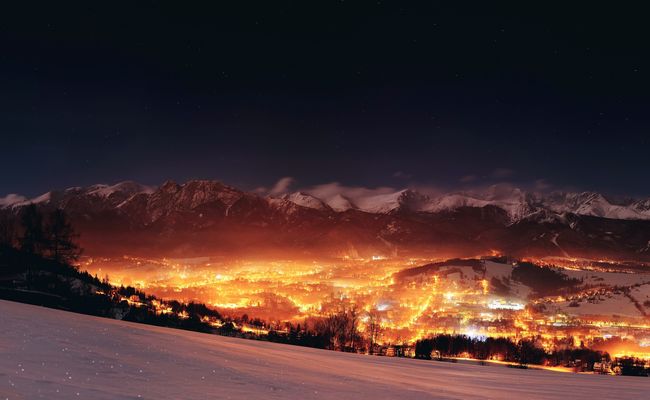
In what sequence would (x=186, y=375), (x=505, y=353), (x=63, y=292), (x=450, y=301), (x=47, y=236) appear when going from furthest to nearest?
(x=450, y=301) < (x=47, y=236) < (x=505, y=353) < (x=63, y=292) < (x=186, y=375)

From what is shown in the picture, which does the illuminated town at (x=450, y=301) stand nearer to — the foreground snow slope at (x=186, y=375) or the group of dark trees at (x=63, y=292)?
the group of dark trees at (x=63, y=292)

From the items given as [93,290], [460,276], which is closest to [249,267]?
[460,276]

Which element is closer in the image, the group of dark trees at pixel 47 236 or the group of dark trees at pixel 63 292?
the group of dark trees at pixel 63 292

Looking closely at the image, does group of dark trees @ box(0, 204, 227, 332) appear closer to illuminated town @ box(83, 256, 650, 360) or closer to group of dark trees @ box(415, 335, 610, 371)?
illuminated town @ box(83, 256, 650, 360)

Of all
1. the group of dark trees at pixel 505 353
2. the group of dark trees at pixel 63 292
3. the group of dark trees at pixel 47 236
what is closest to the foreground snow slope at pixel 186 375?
the group of dark trees at pixel 63 292

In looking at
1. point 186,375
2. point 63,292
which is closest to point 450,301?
point 63,292

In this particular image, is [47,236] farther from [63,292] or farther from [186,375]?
[186,375]

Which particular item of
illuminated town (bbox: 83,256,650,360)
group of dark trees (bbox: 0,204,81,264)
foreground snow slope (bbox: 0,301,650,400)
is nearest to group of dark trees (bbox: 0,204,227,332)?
group of dark trees (bbox: 0,204,81,264)

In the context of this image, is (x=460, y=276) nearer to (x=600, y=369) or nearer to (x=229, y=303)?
(x=229, y=303)
